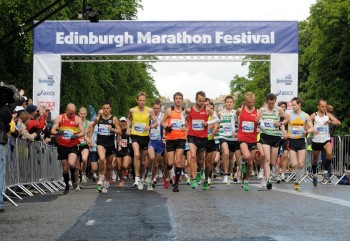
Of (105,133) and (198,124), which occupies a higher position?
(198,124)

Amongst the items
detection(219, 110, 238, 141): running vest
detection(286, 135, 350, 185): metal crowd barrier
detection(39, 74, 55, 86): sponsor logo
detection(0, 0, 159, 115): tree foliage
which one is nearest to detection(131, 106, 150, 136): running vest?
detection(219, 110, 238, 141): running vest

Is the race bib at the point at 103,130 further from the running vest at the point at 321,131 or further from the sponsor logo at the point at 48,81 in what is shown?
the sponsor logo at the point at 48,81

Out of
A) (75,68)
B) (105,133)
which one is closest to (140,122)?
(105,133)

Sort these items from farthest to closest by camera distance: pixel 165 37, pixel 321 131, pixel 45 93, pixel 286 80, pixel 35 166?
pixel 165 37 < pixel 45 93 < pixel 286 80 < pixel 321 131 < pixel 35 166

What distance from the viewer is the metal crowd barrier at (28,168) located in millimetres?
16234

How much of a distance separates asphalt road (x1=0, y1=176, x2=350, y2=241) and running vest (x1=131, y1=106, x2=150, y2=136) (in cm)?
382

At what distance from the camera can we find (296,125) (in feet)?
64.1

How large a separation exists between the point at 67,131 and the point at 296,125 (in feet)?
16.7

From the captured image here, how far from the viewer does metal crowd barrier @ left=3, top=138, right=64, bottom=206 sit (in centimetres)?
1623

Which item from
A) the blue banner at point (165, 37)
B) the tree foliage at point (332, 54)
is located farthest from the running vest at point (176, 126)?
the tree foliage at point (332, 54)

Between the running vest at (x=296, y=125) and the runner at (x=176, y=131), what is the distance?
254 centimetres

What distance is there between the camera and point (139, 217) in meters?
11.0

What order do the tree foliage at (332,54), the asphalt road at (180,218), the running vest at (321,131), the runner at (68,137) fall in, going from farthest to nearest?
the tree foliage at (332,54), the running vest at (321,131), the runner at (68,137), the asphalt road at (180,218)

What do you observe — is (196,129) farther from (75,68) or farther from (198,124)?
(75,68)
